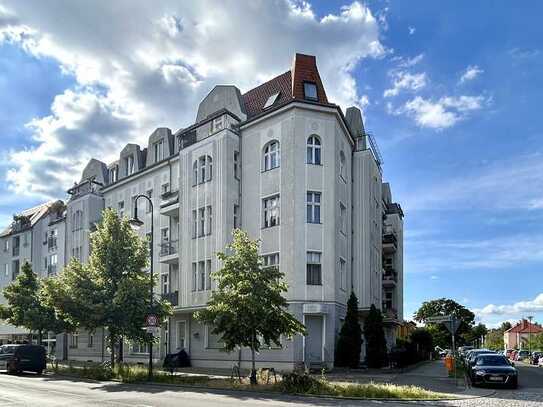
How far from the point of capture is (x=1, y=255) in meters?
68.1

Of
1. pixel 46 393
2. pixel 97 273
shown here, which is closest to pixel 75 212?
pixel 97 273

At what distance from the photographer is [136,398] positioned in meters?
17.5

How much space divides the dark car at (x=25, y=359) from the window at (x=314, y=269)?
1421 cm

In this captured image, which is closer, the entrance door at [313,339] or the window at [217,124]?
the entrance door at [313,339]

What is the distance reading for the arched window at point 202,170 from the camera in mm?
34500

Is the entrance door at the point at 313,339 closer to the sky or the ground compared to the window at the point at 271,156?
closer to the ground

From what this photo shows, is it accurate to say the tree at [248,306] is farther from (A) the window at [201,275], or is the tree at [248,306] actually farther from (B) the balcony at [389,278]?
(B) the balcony at [389,278]

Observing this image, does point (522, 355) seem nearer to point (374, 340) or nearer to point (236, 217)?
point (374, 340)

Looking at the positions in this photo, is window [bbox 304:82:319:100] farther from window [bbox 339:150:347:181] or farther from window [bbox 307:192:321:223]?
window [bbox 307:192:321:223]

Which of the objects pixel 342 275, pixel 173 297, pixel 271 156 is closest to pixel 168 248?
pixel 173 297

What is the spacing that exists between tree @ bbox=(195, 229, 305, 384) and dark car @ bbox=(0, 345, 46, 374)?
13.3m

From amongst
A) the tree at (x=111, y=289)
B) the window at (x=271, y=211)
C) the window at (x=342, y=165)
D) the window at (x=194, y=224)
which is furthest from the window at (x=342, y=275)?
the tree at (x=111, y=289)

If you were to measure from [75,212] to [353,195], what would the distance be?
2407cm

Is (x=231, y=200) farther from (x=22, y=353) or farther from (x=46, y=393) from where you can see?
(x=46, y=393)
